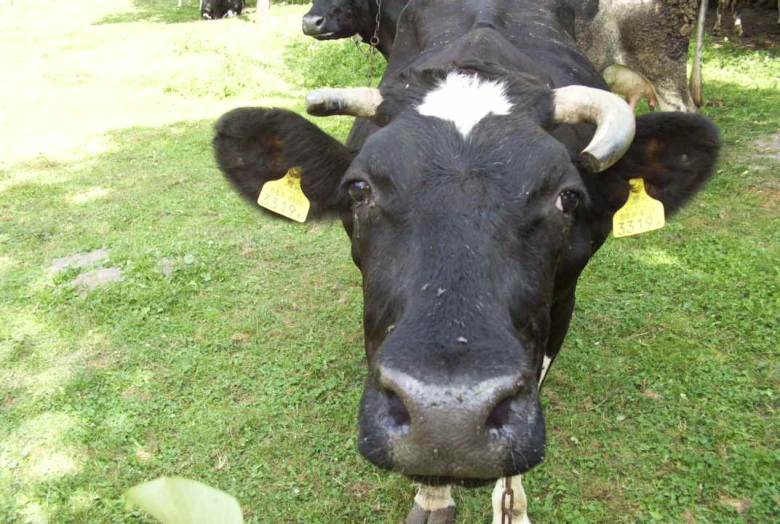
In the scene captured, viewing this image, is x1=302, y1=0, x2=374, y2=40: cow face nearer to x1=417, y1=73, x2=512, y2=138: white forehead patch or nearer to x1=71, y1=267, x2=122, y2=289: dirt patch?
x1=71, y1=267, x2=122, y2=289: dirt patch

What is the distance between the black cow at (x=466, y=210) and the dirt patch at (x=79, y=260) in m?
3.44

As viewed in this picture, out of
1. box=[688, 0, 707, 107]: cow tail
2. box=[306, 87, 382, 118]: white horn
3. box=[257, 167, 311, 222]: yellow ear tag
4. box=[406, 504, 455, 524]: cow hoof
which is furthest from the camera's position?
box=[688, 0, 707, 107]: cow tail

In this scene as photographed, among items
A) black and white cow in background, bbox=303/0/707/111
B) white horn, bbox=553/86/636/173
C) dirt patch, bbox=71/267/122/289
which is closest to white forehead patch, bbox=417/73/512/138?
white horn, bbox=553/86/636/173

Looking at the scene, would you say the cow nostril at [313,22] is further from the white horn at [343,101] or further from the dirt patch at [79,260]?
the white horn at [343,101]

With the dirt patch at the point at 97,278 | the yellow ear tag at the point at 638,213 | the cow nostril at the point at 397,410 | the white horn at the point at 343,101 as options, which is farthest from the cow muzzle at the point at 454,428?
the dirt patch at the point at 97,278

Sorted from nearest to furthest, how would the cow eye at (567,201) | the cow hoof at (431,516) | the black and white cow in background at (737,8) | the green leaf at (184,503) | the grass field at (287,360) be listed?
the green leaf at (184,503), the cow eye at (567,201), the cow hoof at (431,516), the grass field at (287,360), the black and white cow in background at (737,8)

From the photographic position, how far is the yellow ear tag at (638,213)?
2.91 meters

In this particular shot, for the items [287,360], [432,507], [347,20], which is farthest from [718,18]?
[432,507]

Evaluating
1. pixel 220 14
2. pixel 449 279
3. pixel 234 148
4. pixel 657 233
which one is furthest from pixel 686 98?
pixel 220 14

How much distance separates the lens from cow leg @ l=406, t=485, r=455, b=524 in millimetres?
3193

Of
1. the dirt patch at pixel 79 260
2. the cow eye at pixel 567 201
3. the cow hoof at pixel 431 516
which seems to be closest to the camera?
the cow eye at pixel 567 201

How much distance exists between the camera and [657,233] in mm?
6031

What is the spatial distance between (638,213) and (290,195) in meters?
1.67

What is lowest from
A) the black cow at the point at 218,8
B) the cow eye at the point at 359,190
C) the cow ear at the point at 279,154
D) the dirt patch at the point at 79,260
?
the black cow at the point at 218,8
